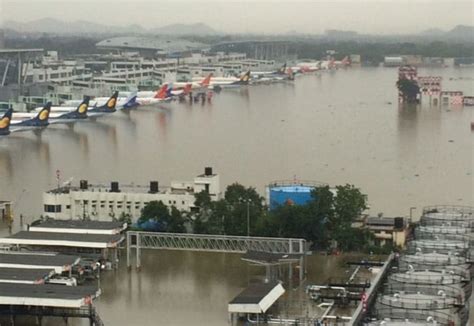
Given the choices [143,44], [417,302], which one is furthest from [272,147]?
[143,44]

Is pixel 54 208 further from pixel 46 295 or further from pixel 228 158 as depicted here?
pixel 228 158

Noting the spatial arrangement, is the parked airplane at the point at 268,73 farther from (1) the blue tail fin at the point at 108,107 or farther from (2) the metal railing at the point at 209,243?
(2) the metal railing at the point at 209,243

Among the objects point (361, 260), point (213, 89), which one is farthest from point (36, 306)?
point (213, 89)

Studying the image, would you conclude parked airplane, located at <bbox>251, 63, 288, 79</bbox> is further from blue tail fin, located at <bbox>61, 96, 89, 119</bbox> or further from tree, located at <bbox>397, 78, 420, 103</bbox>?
blue tail fin, located at <bbox>61, 96, 89, 119</bbox>

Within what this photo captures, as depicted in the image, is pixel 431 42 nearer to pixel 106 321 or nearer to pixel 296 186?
pixel 296 186

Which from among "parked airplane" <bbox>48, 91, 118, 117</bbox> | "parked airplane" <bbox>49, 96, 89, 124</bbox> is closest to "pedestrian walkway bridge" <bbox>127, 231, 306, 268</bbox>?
"parked airplane" <bbox>49, 96, 89, 124</bbox>

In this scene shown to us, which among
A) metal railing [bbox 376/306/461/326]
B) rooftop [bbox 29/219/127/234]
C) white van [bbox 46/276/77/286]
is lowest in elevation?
white van [bbox 46/276/77/286]
